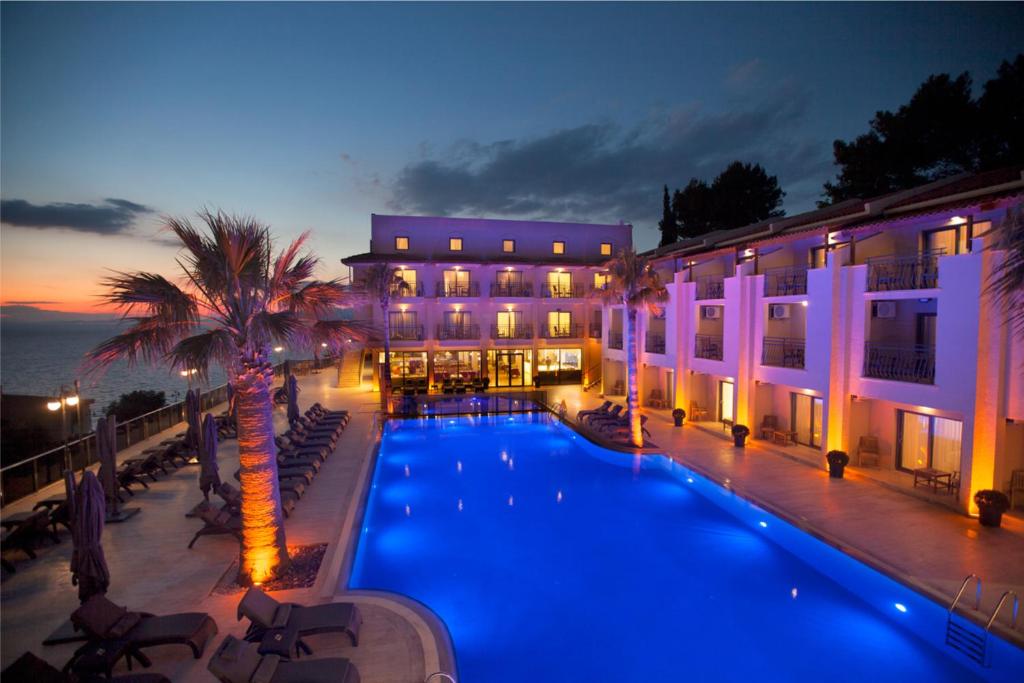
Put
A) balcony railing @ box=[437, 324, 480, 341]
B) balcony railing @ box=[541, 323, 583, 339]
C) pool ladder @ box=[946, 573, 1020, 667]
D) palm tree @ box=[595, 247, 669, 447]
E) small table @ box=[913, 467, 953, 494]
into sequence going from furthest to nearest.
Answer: balcony railing @ box=[541, 323, 583, 339], balcony railing @ box=[437, 324, 480, 341], palm tree @ box=[595, 247, 669, 447], small table @ box=[913, 467, 953, 494], pool ladder @ box=[946, 573, 1020, 667]

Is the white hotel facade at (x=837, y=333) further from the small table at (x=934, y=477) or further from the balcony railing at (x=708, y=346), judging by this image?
the small table at (x=934, y=477)

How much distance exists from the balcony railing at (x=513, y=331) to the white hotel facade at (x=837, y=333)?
0.41 metres

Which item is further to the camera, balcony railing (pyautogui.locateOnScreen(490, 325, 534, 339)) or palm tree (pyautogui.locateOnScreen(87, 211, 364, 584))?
balcony railing (pyautogui.locateOnScreen(490, 325, 534, 339))

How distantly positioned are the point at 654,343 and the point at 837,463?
11.3 metres

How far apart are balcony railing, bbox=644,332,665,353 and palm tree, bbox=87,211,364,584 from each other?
18.2 m

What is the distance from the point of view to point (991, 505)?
10672mm

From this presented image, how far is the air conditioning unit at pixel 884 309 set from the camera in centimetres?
1494

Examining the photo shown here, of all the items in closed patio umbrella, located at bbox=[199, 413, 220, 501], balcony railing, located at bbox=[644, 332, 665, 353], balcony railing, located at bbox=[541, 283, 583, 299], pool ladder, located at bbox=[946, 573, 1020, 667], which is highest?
balcony railing, located at bbox=[541, 283, 583, 299]

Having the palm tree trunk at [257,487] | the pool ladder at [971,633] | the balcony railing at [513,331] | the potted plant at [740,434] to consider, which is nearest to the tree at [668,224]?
the balcony railing at [513,331]

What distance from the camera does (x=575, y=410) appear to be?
25062 mm

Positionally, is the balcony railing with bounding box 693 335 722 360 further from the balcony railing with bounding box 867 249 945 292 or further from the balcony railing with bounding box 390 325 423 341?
the balcony railing with bounding box 390 325 423 341

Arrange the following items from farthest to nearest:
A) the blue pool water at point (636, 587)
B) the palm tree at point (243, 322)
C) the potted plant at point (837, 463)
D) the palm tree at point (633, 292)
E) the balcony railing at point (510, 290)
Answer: the balcony railing at point (510, 290), the palm tree at point (633, 292), the potted plant at point (837, 463), the palm tree at point (243, 322), the blue pool water at point (636, 587)

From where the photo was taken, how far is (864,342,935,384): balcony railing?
42.9ft

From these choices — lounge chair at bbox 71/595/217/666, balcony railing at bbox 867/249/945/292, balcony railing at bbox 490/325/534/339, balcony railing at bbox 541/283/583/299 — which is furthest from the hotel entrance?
lounge chair at bbox 71/595/217/666
